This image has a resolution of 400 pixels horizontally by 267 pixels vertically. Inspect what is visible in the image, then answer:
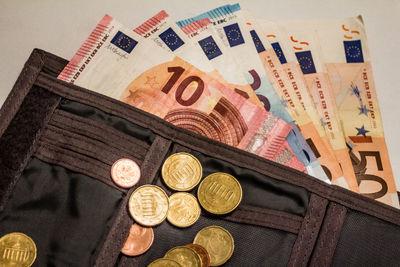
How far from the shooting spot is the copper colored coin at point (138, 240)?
2.73 feet

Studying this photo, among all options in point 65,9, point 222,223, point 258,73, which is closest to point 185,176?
point 222,223

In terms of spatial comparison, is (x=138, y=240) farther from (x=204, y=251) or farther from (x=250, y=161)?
(x=250, y=161)

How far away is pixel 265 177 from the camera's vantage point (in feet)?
2.96

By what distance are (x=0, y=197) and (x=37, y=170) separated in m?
0.09

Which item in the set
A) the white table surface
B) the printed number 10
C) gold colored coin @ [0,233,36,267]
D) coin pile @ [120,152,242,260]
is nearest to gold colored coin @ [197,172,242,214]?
coin pile @ [120,152,242,260]

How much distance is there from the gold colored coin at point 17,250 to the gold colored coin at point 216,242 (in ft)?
1.13

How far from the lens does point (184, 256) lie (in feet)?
2.72

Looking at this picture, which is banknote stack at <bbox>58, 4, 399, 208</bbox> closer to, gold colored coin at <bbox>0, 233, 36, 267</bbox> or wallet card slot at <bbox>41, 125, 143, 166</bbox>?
wallet card slot at <bbox>41, 125, 143, 166</bbox>

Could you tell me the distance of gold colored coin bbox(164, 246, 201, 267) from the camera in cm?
82

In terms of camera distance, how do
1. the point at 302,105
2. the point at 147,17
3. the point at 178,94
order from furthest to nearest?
1. the point at 147,17
2. the point at 302,105
3. the point at 178,94

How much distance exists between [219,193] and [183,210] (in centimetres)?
9

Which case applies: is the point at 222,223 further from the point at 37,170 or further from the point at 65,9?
the point at 65,9

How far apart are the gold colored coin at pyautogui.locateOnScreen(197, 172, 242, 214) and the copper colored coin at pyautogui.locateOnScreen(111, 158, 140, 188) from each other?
146mm

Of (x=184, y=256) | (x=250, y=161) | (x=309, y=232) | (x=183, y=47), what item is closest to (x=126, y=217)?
(x=184, y=256)
